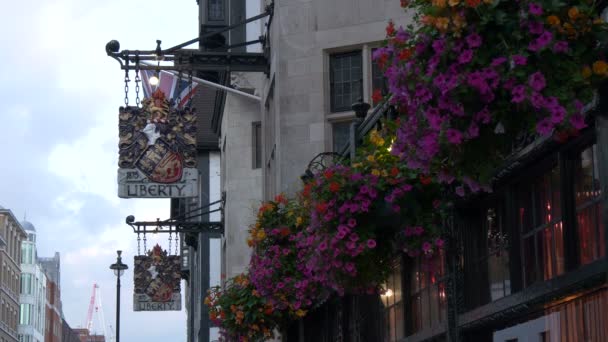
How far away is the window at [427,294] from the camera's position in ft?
A: 45.0

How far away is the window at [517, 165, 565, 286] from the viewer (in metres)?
10.1

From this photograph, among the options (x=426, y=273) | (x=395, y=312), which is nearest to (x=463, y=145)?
(x=426, y=273)

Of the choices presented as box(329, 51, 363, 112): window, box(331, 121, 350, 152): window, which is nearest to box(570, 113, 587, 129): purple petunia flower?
box(329, 51, 363, 112): window

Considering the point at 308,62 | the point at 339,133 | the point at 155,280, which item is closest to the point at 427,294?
the point at 339,133

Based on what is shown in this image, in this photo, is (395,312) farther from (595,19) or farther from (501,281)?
(595,19)

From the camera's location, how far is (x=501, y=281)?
1170 centimetres

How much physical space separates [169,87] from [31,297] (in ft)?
386

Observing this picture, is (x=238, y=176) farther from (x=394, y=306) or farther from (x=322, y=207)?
(x=322, y=207)

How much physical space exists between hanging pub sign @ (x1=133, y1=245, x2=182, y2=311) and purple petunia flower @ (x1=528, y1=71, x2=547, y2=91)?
41584mm

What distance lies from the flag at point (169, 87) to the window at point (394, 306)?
472 inches

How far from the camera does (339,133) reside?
2319 centimetres

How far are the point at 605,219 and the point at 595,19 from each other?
4.97 feet

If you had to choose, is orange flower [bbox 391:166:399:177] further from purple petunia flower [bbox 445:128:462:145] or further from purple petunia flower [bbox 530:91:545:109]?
purple petunia flower [bbox 530:91:545:109]

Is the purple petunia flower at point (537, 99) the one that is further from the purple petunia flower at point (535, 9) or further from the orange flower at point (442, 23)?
the orange flower at point (442, 23)
